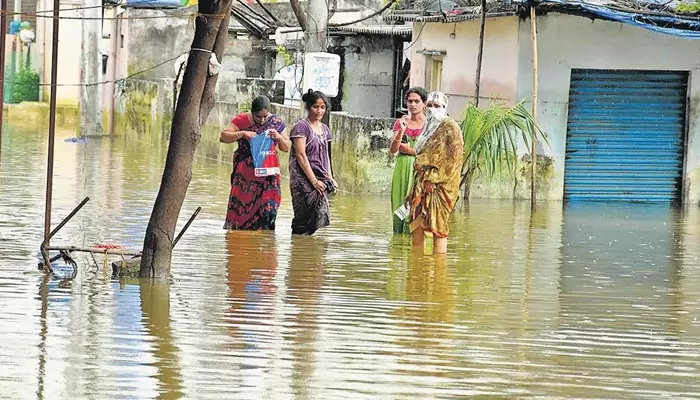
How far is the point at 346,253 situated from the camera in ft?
41.0

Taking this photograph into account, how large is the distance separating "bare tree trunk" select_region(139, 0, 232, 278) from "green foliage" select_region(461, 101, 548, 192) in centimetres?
716

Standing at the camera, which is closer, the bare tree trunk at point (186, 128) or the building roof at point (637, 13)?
the bare tree trunk at point (186, 128)

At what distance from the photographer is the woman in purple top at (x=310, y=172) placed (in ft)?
43.5

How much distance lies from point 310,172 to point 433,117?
1.55 m

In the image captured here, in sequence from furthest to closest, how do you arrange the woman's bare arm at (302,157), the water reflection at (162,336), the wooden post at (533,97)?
the wooden post at (533,97), the woman's bare arm at (302,157), the water reflection at (162,336)

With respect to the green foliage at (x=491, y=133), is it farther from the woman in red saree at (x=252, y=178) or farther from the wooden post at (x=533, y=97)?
the woman in red saree at (x=252, y=178)

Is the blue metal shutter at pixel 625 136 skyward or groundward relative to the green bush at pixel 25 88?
groundward

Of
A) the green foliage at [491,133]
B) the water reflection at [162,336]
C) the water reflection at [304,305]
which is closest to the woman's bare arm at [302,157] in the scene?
the water reflection at [304,305]

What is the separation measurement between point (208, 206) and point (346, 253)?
4.63 metres

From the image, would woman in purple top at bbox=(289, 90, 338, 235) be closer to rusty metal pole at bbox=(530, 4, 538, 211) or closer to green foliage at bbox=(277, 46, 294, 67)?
rusty metal pole at bbox=(530, 4, 538, 211)

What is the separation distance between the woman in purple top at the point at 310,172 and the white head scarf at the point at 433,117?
4.00 feet

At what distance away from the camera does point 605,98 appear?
63.5ft

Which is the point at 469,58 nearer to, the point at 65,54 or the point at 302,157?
the point at 302,157

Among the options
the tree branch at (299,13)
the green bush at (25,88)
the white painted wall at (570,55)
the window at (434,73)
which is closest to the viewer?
the white painted wall at (570,55)
